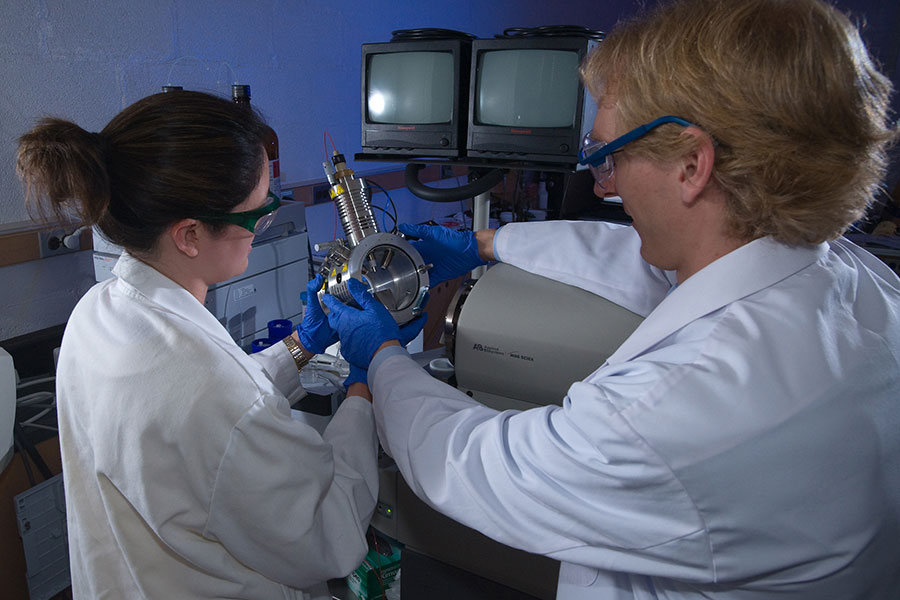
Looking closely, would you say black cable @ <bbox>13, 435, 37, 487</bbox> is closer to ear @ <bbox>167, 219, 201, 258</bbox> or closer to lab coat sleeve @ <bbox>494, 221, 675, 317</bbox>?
ear @ <bbox>167, 219, 201, 258</bbox>

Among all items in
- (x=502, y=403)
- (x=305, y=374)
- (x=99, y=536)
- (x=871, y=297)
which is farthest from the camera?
(x=305, y=374)

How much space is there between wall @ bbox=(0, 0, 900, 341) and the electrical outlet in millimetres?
37

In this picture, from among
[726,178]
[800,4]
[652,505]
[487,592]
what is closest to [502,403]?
[487,592]

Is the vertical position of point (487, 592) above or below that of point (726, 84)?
below

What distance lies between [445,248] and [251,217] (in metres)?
0.58

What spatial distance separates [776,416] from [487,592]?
73 cm

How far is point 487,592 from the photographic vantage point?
1118mm

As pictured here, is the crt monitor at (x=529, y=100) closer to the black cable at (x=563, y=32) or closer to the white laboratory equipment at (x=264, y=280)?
the black cable at (x=563, y=32)

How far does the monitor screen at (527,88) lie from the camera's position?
140 centimetres

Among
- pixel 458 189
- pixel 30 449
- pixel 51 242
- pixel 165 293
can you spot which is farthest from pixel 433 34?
pixel 30 449

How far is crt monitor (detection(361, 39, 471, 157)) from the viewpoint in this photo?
153cm

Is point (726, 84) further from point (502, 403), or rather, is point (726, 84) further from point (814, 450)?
point (502, 403)

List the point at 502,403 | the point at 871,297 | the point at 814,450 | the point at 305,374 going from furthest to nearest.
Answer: the point at 305,374 → the point at 502,403 → the point at 871,297 → the point at 814,450

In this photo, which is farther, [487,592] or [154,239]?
[487,592]
